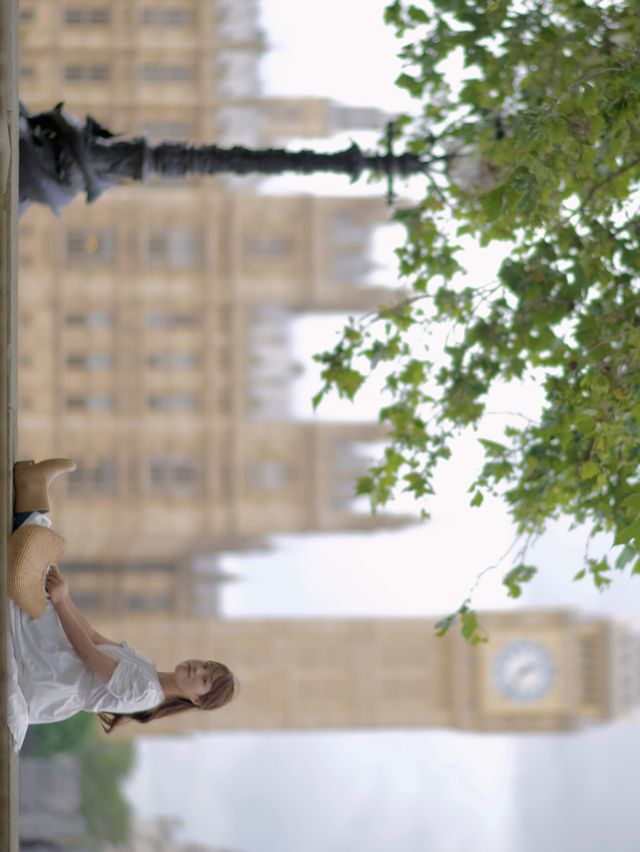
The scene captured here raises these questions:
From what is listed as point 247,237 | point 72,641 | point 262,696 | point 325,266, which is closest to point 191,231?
point 247,237

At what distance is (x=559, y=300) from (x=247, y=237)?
35663 mm

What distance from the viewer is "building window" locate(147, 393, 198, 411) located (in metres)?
41.3

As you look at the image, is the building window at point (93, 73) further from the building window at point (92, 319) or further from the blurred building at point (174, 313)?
the building window at point (92, 319)

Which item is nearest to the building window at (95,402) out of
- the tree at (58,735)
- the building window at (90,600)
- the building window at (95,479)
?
the building window at (95,479)

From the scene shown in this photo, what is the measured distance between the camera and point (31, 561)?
219 inches

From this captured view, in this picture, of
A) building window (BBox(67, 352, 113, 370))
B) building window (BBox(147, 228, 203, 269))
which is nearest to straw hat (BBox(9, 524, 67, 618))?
building window (BBox(67, 352, 113, 370))

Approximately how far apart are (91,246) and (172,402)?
5918 mm

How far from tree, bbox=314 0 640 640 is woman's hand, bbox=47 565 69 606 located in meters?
A: 2.66

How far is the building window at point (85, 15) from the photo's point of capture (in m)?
41.2

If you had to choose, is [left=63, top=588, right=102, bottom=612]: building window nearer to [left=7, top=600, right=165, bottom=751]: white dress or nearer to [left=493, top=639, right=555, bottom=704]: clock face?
[left=493, top=639, right=555, bottom=704]: clock face

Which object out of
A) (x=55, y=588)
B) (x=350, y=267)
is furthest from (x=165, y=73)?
(x=55, y=588)

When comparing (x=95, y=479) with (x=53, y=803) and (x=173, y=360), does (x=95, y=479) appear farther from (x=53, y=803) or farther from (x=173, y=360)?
(x=53, y=803)

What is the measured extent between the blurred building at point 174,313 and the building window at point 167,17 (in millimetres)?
72

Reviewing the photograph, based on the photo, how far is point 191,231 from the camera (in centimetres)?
4209
